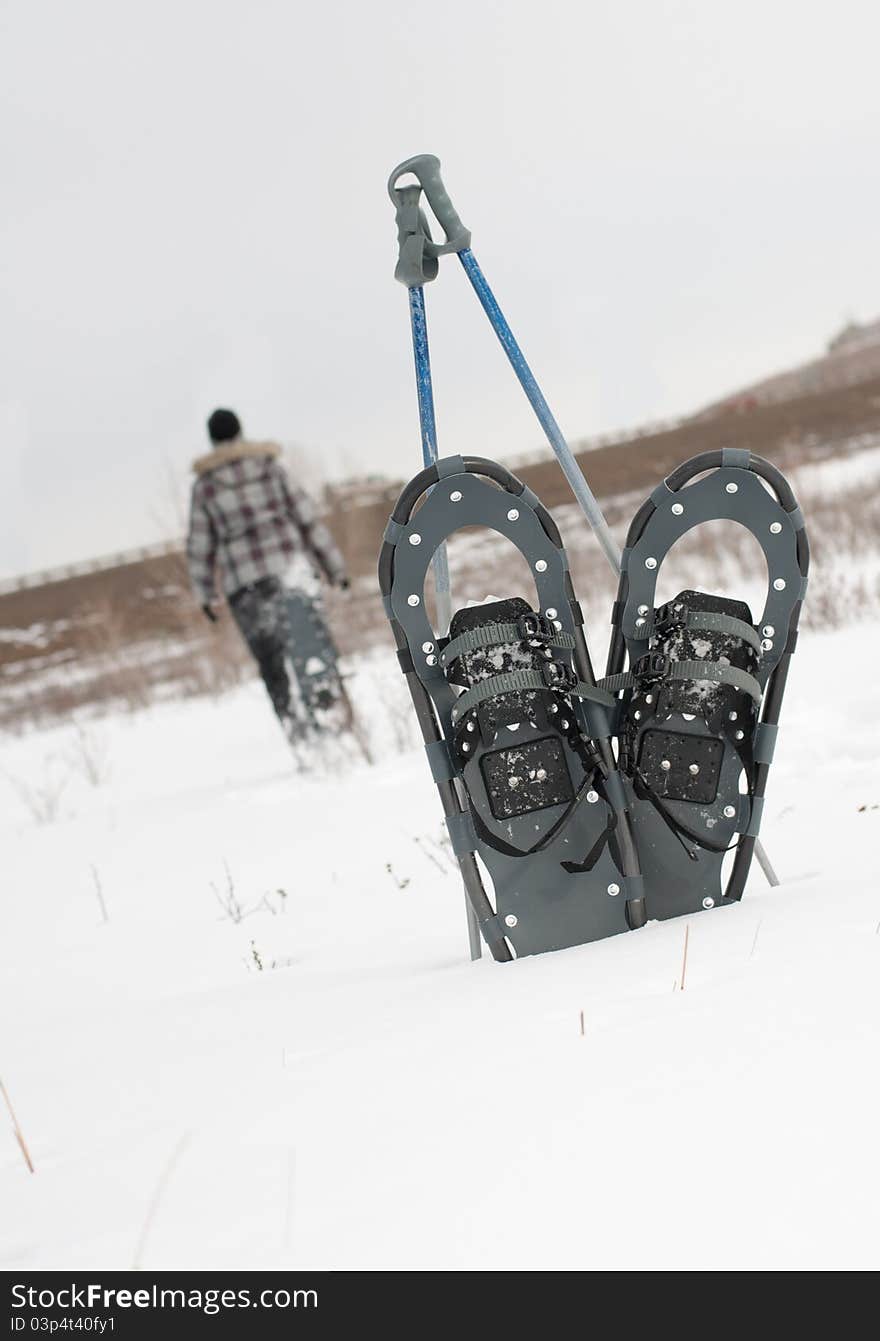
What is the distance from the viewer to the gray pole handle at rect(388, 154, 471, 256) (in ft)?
7.72

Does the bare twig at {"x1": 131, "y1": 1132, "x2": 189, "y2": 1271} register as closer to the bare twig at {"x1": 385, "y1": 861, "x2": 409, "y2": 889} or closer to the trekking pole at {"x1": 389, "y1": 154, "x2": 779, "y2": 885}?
the trekking pole at {"x1": 389, "y1": 154, "x2": 779, "y2": 885}

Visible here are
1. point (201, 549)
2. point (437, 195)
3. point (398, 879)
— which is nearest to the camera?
point (437, 195)

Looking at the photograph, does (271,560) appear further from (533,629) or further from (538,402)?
(533,629)

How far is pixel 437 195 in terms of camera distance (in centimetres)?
236

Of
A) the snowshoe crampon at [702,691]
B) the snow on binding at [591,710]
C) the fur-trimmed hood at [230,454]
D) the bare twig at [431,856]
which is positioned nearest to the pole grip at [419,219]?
the snow on binding at [591,710]

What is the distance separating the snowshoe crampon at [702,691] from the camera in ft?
7.06

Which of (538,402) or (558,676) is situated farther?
(538,402)

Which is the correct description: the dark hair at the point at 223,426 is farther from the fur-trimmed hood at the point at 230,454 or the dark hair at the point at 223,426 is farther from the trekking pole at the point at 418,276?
the trekking pole at the point at 418,276

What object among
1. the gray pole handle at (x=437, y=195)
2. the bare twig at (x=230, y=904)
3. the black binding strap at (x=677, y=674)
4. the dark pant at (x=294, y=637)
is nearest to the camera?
the black binding strap at (x=677, y=674)

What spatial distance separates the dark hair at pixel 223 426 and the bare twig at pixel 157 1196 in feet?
15.7

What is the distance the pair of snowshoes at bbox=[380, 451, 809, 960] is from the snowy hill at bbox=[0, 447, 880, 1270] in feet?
0.48

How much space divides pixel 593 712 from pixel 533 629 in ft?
0.66

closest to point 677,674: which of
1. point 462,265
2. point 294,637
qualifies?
point 462,265
